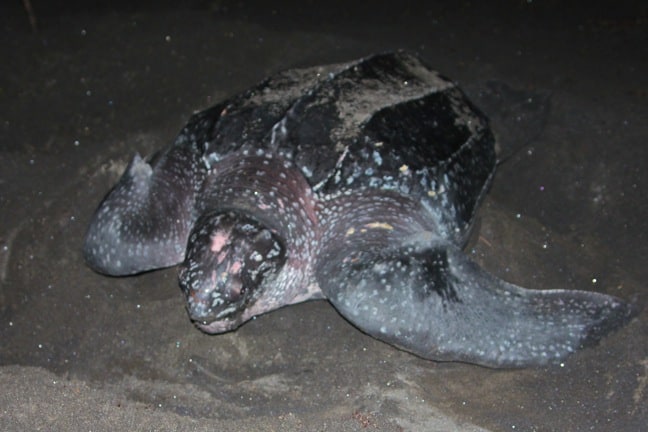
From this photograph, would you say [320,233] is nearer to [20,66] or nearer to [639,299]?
[639,299]

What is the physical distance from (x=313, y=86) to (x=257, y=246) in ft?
2.82

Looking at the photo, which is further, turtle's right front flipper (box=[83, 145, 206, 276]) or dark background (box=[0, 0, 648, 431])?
turtle's right front flipper (box=[83, 145, 206, 276])

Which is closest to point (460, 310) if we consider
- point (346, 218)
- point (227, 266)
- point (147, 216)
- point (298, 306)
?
point (346, 218)

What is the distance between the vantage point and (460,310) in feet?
7.24

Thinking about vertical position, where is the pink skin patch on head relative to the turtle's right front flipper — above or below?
above

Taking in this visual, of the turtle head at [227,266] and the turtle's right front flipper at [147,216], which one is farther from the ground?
the turtle head at [227,266]

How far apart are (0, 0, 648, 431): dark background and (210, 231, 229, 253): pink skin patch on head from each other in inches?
17.8

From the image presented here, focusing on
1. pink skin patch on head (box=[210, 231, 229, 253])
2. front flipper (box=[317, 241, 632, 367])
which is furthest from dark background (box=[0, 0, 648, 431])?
pink skin patch on head (box=[210, 231, 229, 253])

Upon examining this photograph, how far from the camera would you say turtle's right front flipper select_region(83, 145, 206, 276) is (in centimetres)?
252

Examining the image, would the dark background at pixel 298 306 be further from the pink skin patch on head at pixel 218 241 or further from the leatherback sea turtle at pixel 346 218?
the pink skin patch on head at pixel 218 241

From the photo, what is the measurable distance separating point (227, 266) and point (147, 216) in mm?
635

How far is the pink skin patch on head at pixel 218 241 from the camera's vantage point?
7.08 ft

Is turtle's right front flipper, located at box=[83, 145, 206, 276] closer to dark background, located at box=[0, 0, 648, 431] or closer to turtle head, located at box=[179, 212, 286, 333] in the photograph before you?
dark background, located at box=[0, 0, 648, 431]

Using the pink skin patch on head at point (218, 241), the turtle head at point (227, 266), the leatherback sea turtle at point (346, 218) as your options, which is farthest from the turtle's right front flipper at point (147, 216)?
the pink skin patch on head at point (218, 241)
